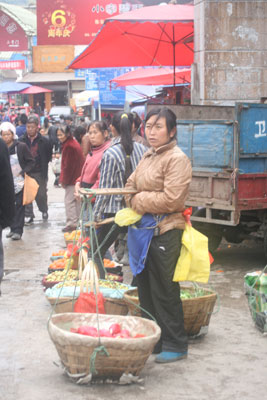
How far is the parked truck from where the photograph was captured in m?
8.09

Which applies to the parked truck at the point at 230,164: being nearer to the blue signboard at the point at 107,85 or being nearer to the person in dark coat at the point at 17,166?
the person in dark coat at the point at 17,166

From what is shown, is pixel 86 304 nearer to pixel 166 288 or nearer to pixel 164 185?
pixel 166 288

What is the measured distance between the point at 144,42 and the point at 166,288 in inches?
413

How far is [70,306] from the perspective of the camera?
596 cm

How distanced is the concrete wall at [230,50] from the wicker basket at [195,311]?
667 centimetres

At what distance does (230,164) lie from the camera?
8.15 meters

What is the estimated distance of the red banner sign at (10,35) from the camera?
117 feet

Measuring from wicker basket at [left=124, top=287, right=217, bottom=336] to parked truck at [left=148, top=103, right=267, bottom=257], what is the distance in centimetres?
256

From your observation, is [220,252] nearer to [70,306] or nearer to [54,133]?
[70,306]

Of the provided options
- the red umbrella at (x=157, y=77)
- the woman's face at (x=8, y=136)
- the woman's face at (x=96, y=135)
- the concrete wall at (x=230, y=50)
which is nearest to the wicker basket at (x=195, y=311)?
the woman's face at (x=96, y=135)

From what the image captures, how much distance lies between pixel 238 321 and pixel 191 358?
1.27 metres

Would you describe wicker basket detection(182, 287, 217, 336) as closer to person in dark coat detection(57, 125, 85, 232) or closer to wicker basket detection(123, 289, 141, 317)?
wicker basket detection(123, 289, 141, 317)

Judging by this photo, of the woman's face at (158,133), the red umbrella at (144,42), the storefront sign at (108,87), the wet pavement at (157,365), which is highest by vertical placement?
the red umbrella at (144,42)

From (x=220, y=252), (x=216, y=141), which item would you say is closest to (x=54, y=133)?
(x=220, y=252)
